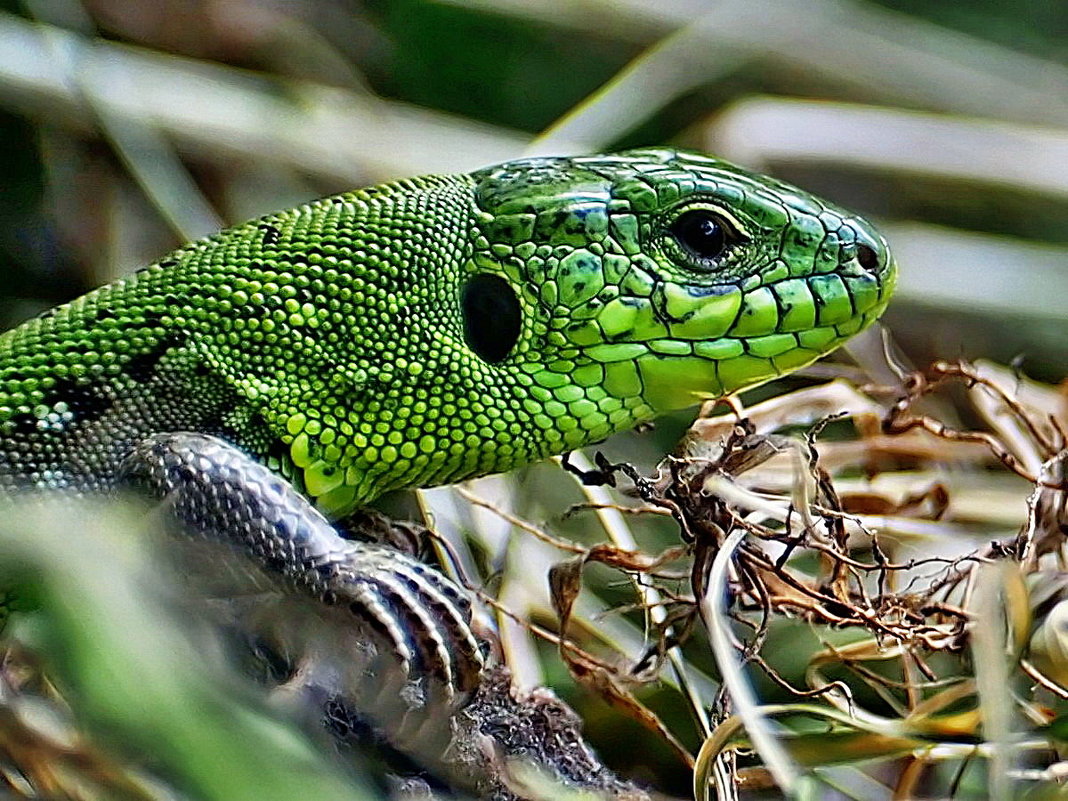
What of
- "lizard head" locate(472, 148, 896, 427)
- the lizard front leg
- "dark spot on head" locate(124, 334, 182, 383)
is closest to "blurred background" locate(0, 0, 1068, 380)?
"lizard head" locate(472, 148, 896, 427)

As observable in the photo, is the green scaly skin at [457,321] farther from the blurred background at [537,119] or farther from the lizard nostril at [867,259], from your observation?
the blurred background at [537,119]

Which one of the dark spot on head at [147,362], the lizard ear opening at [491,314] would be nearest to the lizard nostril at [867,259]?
the lizard ear opening at [491,314]

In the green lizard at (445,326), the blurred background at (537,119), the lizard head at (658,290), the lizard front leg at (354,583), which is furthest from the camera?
the blurred background at (537,119)

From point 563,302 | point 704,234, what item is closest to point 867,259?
point 704,234

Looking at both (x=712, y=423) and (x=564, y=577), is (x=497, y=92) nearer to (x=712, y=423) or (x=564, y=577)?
(x=712, y=423)

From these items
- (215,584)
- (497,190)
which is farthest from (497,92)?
(215,584)

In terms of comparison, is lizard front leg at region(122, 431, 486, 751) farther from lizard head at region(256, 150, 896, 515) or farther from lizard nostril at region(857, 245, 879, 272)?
lizard nostril at region(857, 245, 879, 272)
